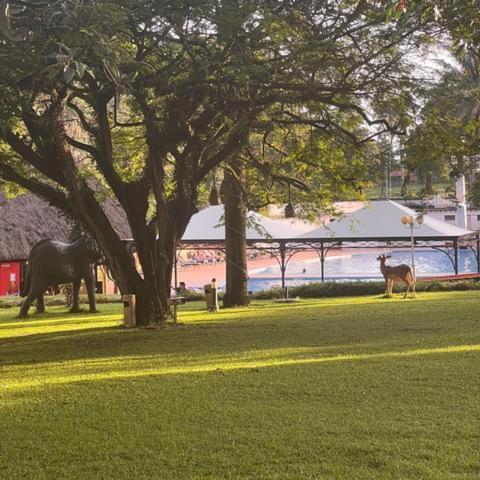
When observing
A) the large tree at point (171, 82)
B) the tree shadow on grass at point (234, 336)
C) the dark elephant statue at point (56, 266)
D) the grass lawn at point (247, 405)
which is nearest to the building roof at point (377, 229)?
the dark elephant statue at point (56, 266)

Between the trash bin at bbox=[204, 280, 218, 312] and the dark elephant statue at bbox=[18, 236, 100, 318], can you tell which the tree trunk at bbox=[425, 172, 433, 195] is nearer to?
the trash bin at bbox=[204, 280, 218, 312]

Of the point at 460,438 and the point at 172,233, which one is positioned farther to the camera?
the point at 172,233

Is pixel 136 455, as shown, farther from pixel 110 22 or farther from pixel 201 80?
pixel 201 80

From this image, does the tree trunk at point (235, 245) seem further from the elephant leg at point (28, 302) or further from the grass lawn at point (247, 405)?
the grass lawn at point (247, 405)

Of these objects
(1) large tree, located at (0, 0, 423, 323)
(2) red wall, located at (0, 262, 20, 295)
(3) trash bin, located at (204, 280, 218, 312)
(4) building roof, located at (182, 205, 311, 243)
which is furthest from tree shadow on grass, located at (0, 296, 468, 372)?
(2) red wall, located at (0, 262, 20, 295)

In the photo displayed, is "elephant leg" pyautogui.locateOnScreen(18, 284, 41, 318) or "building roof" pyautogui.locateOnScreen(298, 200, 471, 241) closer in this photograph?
"elephant leg" pyautogui.locateOnScreen(18, 284, 41, 318)

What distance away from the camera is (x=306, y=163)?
1510 centimetres

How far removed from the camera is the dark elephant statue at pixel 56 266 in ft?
58.1

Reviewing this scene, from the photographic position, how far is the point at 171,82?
10.8 m

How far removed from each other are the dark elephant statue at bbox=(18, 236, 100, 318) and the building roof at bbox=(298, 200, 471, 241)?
8654 mm

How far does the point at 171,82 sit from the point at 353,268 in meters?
36.6

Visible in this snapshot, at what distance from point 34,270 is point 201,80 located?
912 centimetres

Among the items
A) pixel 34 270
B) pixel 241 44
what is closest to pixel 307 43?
pixel 241 44

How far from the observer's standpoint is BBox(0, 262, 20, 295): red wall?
28394mm
